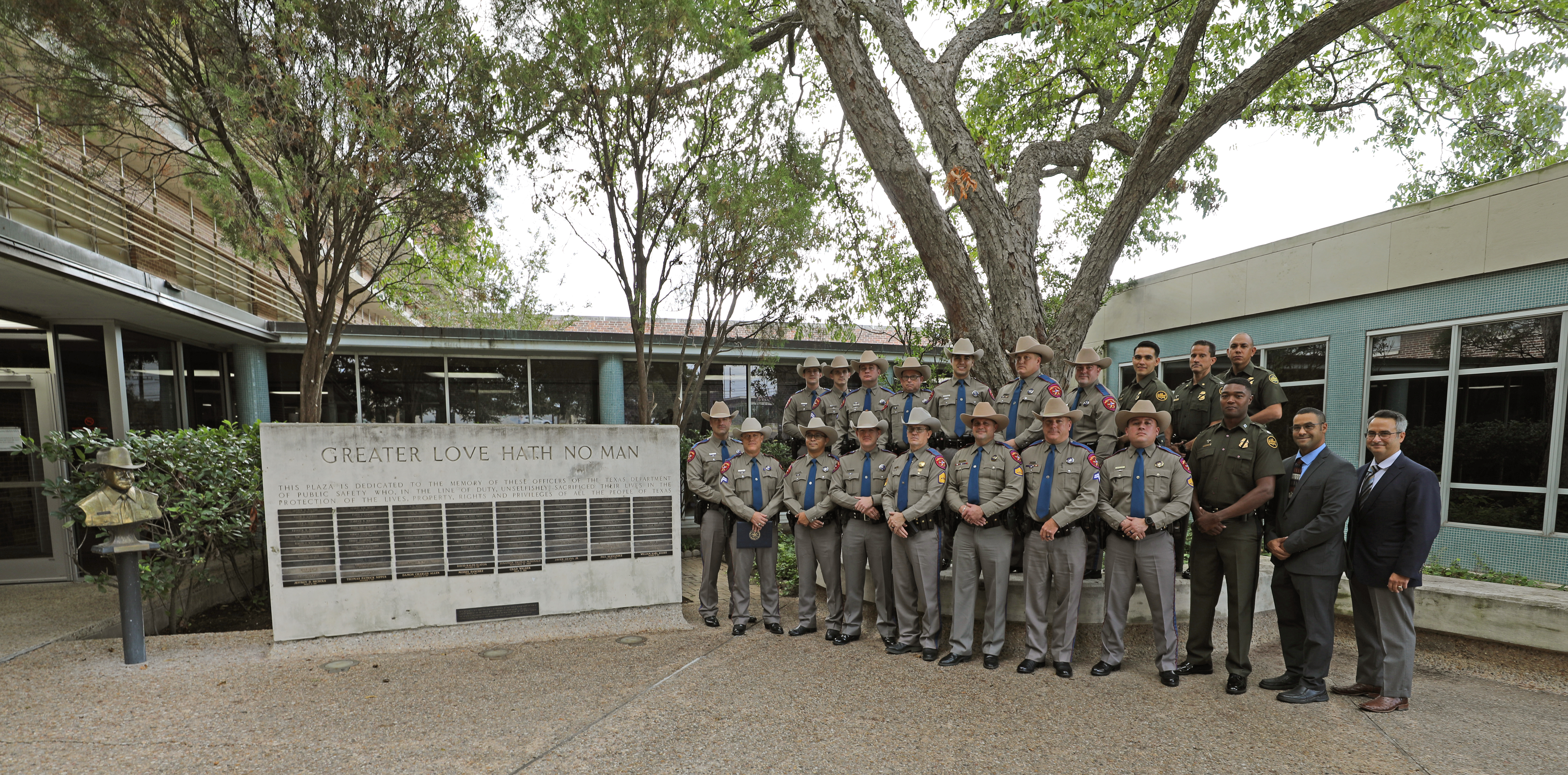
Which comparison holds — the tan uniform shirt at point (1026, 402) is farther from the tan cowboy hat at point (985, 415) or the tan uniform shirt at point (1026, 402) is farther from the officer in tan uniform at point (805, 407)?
the officer in tan uniform at point (805, 407)

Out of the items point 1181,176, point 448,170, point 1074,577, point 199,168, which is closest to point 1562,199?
point 1181,176

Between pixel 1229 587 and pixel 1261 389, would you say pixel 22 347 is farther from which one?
pixel 1261 389

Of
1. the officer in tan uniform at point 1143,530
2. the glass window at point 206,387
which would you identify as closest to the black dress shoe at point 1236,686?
the officer in tan uniform at point 1143,530

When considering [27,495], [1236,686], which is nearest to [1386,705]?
[1236,686]

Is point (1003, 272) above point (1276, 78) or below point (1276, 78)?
below

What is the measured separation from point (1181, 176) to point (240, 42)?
10.7 metres

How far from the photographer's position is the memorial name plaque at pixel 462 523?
4.92 metres

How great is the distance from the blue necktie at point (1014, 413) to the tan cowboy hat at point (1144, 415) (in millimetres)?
805

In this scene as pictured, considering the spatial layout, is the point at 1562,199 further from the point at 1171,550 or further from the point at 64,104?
the point at 64,104

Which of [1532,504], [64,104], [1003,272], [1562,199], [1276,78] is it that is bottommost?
[1532,504]

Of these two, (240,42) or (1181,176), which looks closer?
(240,42)

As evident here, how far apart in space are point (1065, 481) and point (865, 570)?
1615 mm

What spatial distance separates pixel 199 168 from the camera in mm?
6340

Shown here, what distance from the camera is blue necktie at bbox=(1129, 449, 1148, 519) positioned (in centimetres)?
439
